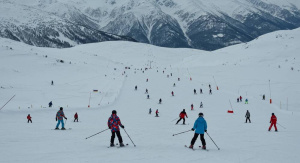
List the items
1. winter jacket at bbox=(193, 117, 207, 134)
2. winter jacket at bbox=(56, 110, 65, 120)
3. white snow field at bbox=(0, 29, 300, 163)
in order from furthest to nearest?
winter jacket at bbox=(56, 110, 65, 120)
winter jacket at bbox=(193, 117, 207, 134)
white snow field at bbox=(0, 29, 300, 163)

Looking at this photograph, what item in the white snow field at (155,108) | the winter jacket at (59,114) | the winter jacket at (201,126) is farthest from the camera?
the winter jacket at (59,114)

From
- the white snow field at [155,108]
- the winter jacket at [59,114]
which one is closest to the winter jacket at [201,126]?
the white snow field at [155,108]

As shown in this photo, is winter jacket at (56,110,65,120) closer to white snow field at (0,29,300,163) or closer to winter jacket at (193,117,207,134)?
white snow field at (0,29,300,163)

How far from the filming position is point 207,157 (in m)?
11.6

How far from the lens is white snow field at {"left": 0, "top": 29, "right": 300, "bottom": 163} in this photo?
12203 millimetres

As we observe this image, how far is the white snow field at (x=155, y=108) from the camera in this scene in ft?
40.0

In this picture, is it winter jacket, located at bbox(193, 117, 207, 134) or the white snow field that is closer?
the white snow field

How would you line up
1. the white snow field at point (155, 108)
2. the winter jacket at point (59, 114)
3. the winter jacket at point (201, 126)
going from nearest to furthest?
the white snow field at point (155, 108), the winter jacket at point (201, 126), the winter jacket at point (59, 114)

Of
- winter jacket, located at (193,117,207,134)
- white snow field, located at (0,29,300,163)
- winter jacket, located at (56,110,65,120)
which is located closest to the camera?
white snow field, located at (0,29,300,163)

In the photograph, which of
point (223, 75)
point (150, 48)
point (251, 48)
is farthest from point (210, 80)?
point (150, 48)

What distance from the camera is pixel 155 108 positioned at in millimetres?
34500

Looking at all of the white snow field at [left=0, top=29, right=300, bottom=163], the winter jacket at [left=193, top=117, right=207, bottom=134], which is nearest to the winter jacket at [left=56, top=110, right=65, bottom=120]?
the white snow field at [left=0, top=29, right=300, bottom=163]

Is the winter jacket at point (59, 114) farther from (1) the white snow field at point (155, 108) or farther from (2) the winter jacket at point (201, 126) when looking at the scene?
(2) the winter jacket at point (201, 126)

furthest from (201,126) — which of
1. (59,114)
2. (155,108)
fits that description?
(155,108)
